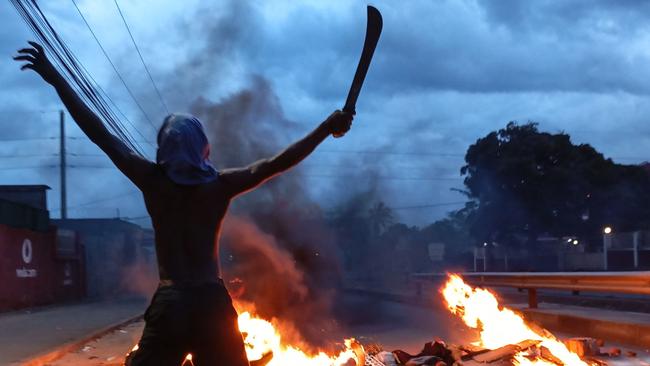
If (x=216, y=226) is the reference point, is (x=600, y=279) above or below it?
below

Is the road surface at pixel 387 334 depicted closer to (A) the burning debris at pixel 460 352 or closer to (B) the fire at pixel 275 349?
(A) the burning debris at pixel 460 352

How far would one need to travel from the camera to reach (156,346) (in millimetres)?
2865

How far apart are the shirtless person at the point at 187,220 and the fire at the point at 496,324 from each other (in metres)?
4.71

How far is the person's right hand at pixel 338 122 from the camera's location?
3.07 meters

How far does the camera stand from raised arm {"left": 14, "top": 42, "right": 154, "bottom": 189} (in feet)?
10.2

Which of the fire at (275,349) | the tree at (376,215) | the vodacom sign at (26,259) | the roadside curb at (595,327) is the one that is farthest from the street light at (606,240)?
the fire at (275,349)

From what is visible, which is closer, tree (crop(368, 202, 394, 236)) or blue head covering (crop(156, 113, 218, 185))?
blue head covering (crop(156, 113, 218, 185))

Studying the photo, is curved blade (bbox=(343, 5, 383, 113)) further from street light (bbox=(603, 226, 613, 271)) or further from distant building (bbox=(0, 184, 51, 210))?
distant building (bbox=(0, 184, 51, 210))

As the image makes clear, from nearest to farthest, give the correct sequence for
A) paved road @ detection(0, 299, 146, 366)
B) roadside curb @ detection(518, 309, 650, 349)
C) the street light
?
roadside curb @ detection(518, 309, 650, 349) → paved road @ detection(0, 299, 146, 366) → the street light

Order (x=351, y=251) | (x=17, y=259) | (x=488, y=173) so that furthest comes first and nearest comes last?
(x=488, y=173)
(x=17, y=259)
(x=351, y=251)

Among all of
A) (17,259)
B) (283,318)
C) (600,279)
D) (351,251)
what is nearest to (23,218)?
(17,259)

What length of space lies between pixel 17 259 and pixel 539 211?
27080 mm

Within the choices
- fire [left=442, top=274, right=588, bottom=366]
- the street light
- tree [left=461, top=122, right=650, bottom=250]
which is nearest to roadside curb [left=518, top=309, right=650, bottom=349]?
fire [left=442, top=274, right=588, bottom=366]

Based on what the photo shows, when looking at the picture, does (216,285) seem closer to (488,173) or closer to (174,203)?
(174,203)
